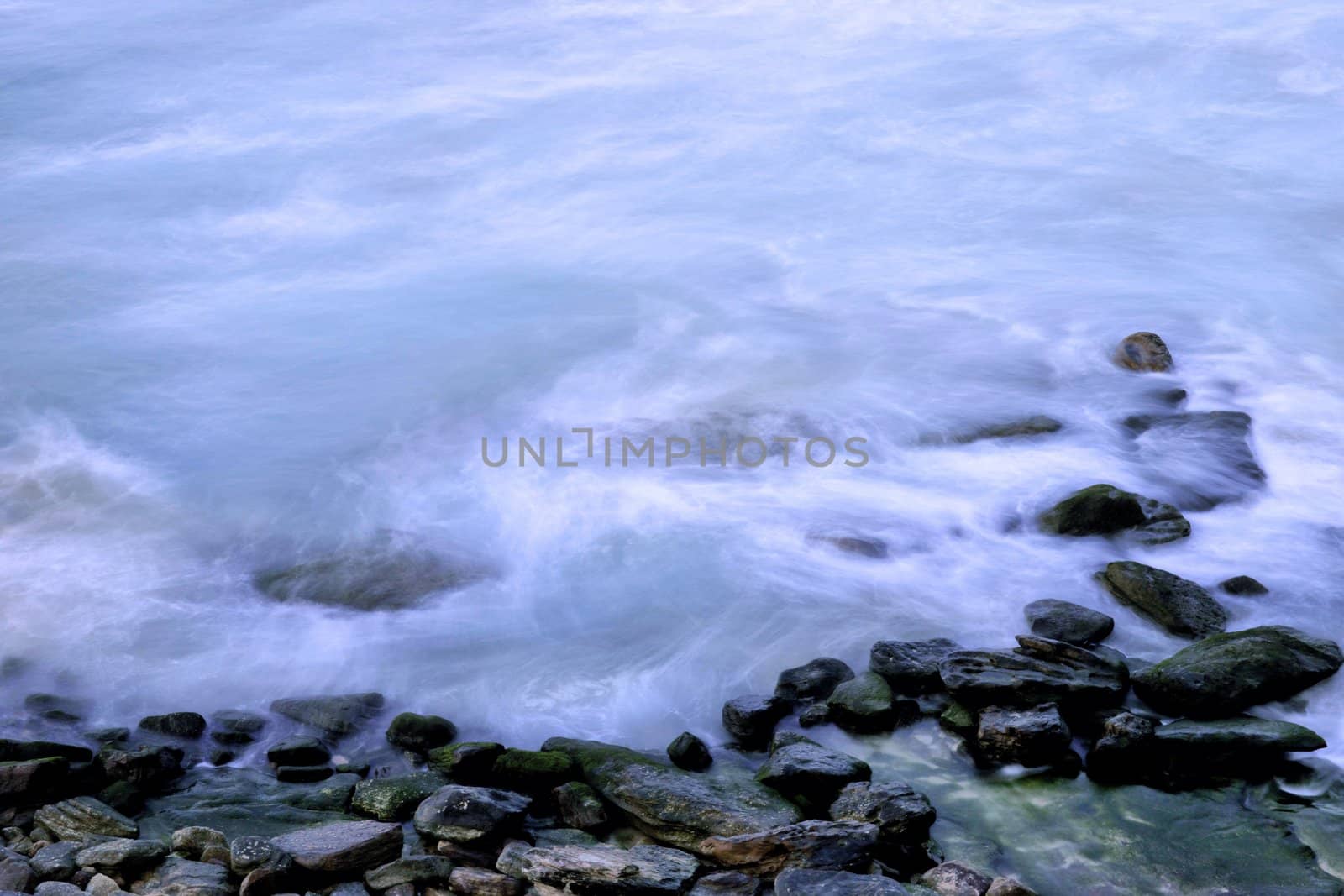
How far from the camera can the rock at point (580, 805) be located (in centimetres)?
592

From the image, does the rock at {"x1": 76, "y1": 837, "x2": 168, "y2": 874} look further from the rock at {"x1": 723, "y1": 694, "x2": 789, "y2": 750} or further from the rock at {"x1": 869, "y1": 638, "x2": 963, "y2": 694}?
the rock at {"x1": 869, "y1": 638, "x2": 963, "y2": 694}

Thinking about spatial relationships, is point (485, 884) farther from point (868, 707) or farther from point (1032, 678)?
point (1032, 678)

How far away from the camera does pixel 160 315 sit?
12516mm

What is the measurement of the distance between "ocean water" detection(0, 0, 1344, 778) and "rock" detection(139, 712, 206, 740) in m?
0.24

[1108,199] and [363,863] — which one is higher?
[1108,199]

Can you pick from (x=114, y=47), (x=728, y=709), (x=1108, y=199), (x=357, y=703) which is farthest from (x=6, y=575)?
(x=114, y=47)

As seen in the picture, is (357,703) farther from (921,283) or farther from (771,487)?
(921,283)

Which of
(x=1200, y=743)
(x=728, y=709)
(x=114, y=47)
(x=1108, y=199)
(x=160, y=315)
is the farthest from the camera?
(x=114, y=47)

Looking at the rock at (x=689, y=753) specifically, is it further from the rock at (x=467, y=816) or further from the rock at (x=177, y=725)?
the rock at (x=177, y=725)

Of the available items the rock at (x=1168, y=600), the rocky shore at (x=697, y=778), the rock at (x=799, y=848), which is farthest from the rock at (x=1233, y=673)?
the rock at (x=799, y=848)

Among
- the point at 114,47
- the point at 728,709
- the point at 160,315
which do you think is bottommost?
the point at 728,709

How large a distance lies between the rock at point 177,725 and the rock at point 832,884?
3129 millimetres

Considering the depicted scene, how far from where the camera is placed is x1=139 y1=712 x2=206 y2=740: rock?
679 centimetres

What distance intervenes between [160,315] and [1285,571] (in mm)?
9384
